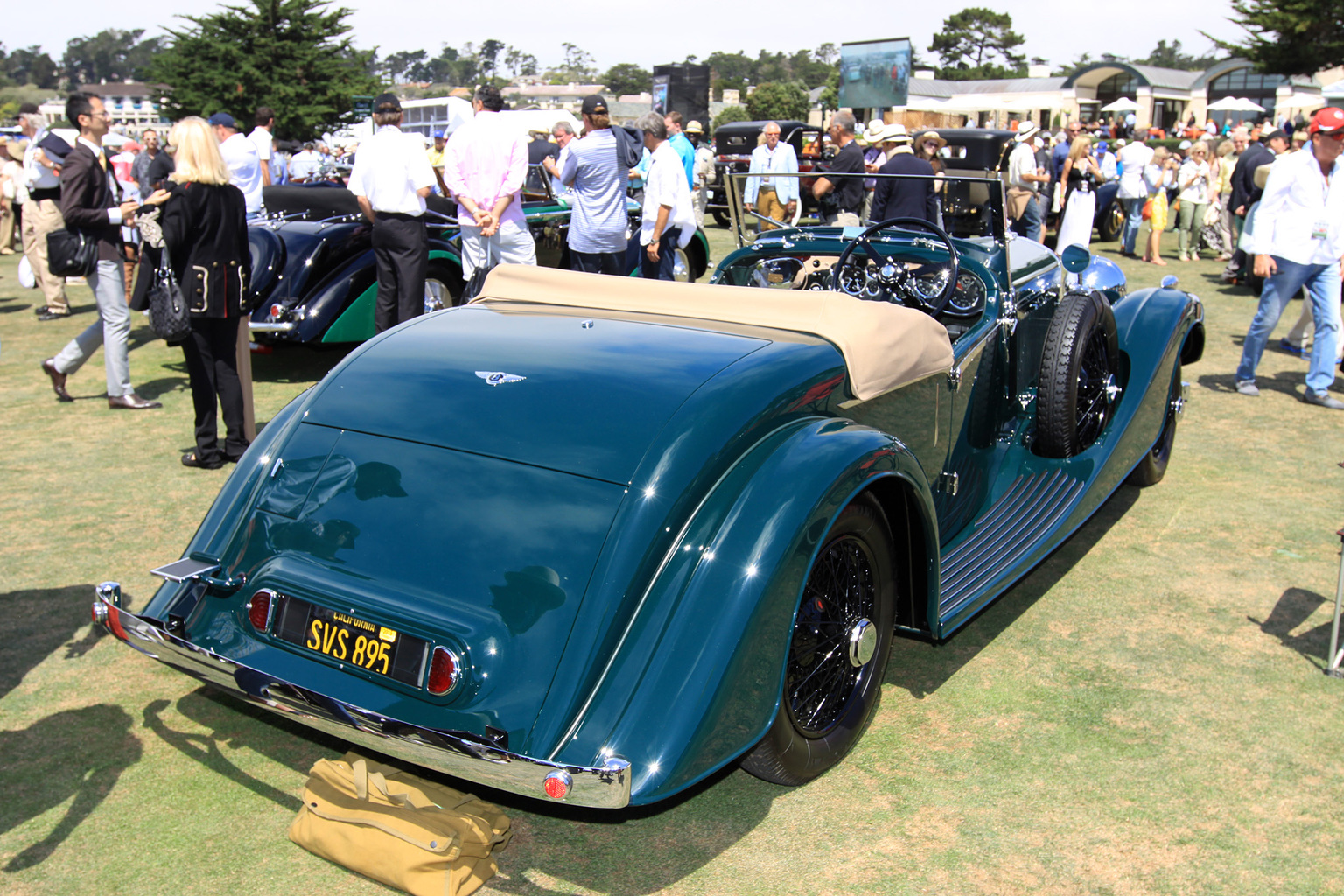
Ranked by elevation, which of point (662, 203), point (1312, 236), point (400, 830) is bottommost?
point (400, 830)

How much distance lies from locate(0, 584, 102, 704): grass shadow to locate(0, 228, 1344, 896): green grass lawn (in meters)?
0.01

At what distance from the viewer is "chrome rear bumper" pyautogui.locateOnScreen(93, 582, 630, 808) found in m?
2.19

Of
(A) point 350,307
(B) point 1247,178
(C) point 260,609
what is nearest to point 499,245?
(A) point 350,307

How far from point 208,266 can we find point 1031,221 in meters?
10.2

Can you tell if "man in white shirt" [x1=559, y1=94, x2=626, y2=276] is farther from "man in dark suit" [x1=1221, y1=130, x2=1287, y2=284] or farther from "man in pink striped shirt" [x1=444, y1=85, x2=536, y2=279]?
"man in dark suit" [x1=1221, y1=130, x2=1287, y2=284]

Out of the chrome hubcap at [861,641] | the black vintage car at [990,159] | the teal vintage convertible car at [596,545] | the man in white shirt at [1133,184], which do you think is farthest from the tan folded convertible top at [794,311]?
the black vintage car at [990,159]

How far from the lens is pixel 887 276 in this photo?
179 inches

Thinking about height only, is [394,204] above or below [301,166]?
below

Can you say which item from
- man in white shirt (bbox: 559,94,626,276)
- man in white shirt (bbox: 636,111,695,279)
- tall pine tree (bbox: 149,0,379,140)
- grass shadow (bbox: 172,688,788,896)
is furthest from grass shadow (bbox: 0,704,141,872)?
tall pine tree (bbox: 149,0,379,140)

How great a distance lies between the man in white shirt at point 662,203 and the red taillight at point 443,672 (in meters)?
5.67

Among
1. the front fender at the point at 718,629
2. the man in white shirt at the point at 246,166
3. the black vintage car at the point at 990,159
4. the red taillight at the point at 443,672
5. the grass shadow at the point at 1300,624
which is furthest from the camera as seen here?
the black vintage car at the point at 990,159

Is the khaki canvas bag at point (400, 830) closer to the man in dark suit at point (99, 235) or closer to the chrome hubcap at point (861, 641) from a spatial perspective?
the chrome hubcap at point (861, 641)

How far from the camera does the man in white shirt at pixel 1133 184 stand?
13625 millimetres

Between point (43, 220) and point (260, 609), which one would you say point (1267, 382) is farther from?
point (43, 220)
